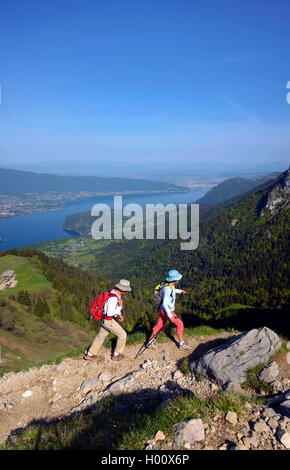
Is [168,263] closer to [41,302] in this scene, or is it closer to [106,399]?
[41,302]

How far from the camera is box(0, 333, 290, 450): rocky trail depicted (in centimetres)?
475

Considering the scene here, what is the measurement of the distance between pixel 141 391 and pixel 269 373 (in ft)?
12.3

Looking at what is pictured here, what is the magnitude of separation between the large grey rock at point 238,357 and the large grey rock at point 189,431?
2712 mm

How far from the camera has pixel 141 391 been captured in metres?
7.64

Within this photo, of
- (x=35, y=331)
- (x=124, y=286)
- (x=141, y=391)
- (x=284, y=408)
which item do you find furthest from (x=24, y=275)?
(x=284, y=408)

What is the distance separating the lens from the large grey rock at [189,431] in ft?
15.4

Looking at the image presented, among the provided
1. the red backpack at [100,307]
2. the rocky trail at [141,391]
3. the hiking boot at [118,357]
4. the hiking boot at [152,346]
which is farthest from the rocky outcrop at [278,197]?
the red backpack at [100,307]

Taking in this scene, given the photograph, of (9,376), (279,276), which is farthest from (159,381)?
(279,276)

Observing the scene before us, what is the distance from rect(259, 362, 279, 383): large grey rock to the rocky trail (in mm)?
112

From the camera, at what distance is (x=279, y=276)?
259 feet

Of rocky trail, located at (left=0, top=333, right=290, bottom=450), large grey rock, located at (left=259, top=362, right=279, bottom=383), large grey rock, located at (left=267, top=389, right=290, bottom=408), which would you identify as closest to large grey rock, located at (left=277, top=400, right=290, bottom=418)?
rocky trail, located at (left=0, top=333, right=290, bottom=450)

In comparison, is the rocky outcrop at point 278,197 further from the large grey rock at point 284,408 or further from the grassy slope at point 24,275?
the large grey rock at point 284,408

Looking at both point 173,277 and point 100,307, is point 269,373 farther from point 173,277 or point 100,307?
point 100,307

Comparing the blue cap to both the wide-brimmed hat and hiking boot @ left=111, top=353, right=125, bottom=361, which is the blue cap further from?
hiking boot @ left=111, top=353, right=125, bottom=361
